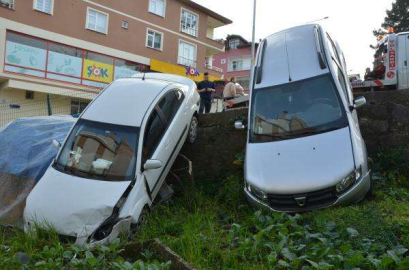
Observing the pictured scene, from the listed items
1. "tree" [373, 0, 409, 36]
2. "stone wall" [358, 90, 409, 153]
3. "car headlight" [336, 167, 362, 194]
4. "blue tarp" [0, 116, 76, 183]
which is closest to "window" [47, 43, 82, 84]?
"blue tarp" [0, 116, 76, 183]

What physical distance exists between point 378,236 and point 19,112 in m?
13.6

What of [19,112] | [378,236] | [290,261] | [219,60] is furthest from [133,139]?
[219,60]

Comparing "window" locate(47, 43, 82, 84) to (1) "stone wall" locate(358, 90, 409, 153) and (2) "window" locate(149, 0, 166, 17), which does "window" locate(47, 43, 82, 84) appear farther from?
(1) "stone wall" locate(358, 90, 409, 153)

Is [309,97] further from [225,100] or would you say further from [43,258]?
[225,100]

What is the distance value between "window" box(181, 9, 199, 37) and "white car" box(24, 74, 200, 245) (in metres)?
23.9

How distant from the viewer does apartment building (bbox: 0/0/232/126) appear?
20781 mm

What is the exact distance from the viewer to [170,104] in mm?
7746

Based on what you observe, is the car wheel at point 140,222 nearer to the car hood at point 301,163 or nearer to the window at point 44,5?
the car hood at point 301,163

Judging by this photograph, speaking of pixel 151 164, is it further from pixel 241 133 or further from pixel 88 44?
pixel 88 44

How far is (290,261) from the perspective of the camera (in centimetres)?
378

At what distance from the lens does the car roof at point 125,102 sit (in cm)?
678

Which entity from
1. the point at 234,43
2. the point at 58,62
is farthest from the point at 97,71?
the point at 234,43

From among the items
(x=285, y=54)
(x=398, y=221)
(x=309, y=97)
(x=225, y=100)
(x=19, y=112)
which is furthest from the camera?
(x=19, y=112)

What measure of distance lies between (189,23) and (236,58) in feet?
66.9
